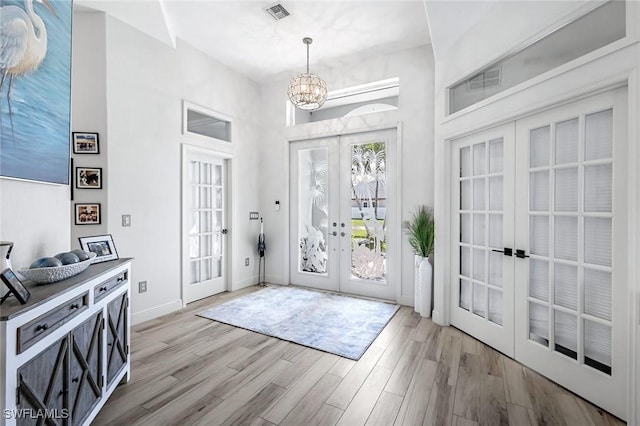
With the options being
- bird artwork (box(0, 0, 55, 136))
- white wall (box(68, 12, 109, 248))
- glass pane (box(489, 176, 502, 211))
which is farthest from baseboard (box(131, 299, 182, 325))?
glass pane (box(489, 176, 502, 211))

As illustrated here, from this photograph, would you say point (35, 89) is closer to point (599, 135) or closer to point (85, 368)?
point (85, 368)

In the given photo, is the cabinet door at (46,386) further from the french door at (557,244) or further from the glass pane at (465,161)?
the glass pane at (465,161)

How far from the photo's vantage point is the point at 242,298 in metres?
4.48

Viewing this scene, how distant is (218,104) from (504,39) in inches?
146

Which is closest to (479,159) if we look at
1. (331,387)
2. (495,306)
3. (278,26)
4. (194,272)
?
(495,306)

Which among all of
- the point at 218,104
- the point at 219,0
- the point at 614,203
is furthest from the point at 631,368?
the point at 218,104

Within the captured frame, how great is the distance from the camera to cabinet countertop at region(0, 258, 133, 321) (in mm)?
1221

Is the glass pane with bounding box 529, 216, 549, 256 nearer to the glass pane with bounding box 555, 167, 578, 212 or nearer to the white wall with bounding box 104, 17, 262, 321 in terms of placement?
the glass pane with bounding box 555, 167, 578, 212

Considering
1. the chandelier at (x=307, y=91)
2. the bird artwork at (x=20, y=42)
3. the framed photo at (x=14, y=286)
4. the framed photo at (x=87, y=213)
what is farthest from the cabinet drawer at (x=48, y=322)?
the chandelier at (x=307, y=91)

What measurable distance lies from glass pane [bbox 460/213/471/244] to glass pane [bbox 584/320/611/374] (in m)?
1.25

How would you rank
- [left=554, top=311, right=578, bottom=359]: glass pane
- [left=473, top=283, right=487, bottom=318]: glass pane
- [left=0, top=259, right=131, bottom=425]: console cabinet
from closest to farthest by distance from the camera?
1. [left=0, top=259, right=131, bottom=425]: console cabinet
2. [left=554, top=311, right=578, bottom=359]: glass pane
3. [left=473, top=283, right=487, bottom=318]: glass pane

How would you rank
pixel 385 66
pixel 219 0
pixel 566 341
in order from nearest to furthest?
pixel 566 341, pixel 219 0, pixel 385 66

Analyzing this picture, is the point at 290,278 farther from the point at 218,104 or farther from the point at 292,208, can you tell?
the point at 218,104

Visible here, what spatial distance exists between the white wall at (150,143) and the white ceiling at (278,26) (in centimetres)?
22
